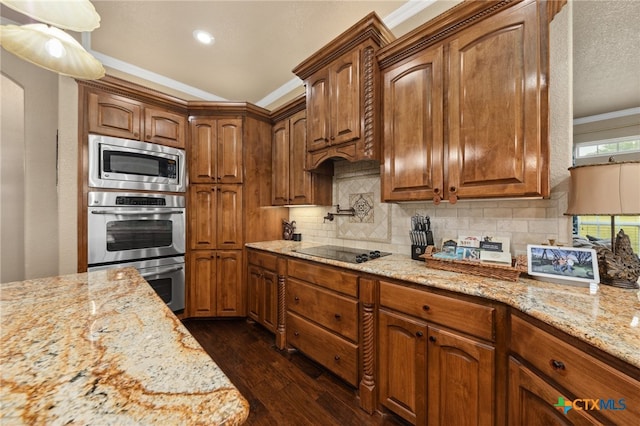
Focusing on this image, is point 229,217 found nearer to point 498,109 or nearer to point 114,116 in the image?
point 114,116

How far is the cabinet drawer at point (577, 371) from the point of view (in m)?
0.69

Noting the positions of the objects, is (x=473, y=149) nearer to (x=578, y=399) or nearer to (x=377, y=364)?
(x=578, y=399)

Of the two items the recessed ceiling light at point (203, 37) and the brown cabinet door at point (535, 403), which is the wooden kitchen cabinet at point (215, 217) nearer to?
the recessed ceiling light at point (203, 37)

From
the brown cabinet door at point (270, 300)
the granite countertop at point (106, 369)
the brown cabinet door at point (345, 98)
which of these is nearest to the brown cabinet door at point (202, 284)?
the brown cabinet door at point (270, 300)


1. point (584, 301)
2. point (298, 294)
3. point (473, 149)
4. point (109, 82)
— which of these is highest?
point (109, 82)

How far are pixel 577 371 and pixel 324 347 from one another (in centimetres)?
144

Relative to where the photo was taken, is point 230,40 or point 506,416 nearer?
point 506,416

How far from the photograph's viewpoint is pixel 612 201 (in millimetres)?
1068

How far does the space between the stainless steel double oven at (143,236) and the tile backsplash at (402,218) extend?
4.66 feet

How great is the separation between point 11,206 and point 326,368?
2.98 meters

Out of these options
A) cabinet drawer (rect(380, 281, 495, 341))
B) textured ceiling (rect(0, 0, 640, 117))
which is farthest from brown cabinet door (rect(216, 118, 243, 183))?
cabinet drawer (rect(380, 281, 495, 341))

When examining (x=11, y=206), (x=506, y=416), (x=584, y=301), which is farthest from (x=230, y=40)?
Result: (x=506, y=416)

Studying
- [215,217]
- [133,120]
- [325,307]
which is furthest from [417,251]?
[133,120]

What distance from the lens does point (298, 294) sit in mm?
2098
